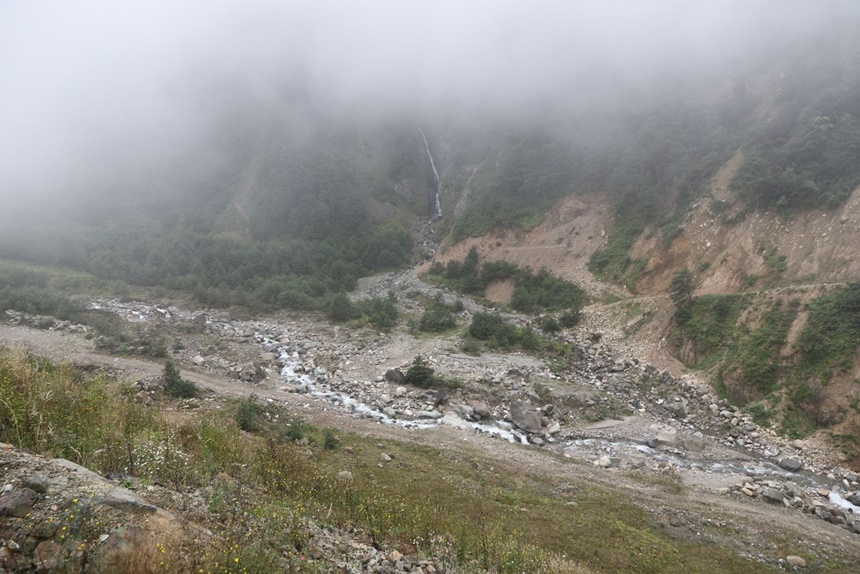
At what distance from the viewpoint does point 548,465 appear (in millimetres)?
16516

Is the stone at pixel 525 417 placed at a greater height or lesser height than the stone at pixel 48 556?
lesser

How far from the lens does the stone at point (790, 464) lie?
17005mm

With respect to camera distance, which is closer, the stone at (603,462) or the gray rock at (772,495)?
the gray rock at (772,495)

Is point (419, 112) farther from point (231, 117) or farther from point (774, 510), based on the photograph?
point (774, 510)

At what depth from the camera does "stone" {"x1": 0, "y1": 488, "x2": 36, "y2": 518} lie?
13.6 feet

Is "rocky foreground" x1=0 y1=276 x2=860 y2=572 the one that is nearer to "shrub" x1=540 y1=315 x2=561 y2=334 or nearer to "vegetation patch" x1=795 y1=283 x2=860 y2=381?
"shrub" x1=540 y1=315 x2=561 y2=334

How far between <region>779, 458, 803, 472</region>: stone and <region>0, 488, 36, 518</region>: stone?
22178 mm

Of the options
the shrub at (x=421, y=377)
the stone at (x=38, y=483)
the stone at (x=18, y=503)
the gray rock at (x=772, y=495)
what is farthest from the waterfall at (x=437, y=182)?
the stone at (x=18, y=503)

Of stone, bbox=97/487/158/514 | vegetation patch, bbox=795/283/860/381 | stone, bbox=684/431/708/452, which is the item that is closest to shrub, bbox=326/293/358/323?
stone, bbox=684/431/708/452

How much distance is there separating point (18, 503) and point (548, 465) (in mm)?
15472

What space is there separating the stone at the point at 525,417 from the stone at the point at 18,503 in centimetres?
1826

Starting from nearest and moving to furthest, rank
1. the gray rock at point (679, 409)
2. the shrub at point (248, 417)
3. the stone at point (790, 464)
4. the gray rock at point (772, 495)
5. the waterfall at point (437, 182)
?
1. the gray rock at point (772, 495)
2. the shrub at point (248, 417)
3. the stone at point (790, 464)
4. the gray rock at point (679, 409)
5. the waterfall at point (437, 182)

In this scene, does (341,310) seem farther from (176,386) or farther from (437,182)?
(437,182)

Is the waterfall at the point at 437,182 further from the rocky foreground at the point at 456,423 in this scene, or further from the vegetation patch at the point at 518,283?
the rocky foreground at the point at 456,423
